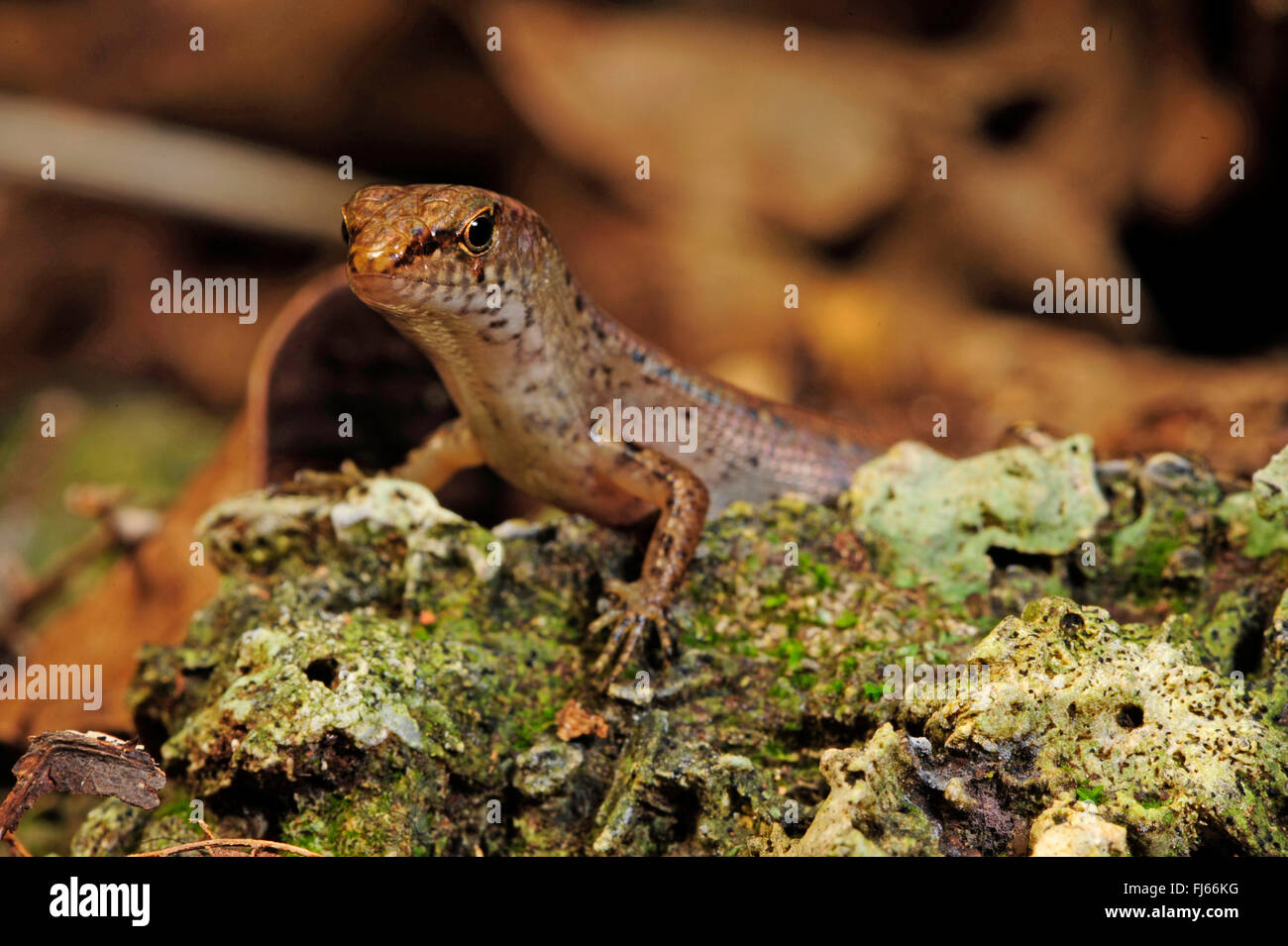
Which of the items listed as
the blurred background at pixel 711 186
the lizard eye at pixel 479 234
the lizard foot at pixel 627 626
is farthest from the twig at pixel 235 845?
the blurred background at pixel 711 186

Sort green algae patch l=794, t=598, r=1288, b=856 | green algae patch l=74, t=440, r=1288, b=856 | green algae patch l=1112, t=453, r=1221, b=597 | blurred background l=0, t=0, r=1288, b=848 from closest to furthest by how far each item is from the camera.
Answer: green algae patch l=794, t=598, r=1288, b=856 → green algae patch l=74, t=440, r=1288, b=856 → green algae patch l=1112, t=453, r=1221, b=597 → blurred background l=0, t=0, r=1288, b=848

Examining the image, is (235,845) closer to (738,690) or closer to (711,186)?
(738,690)

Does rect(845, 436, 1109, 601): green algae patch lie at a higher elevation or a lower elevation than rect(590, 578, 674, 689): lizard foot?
higher

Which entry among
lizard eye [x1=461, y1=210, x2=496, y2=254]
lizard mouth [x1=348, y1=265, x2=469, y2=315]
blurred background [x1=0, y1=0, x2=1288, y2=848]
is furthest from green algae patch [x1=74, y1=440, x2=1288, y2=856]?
blurred background [x1=0, y1=0, x2=1288, y2=848]

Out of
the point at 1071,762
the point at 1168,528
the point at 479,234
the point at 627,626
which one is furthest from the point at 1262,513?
the point at 479,234

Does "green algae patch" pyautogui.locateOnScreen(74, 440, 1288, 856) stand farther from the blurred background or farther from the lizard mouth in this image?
the blurred background
